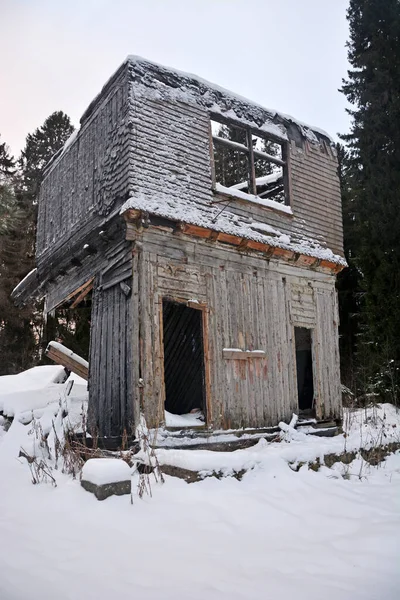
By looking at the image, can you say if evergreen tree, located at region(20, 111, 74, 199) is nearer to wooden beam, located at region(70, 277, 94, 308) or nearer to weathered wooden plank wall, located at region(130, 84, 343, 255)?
wooden beam, located at region(70, 277, 94, 308)

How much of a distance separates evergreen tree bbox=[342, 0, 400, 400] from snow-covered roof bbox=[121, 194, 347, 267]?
5.88m

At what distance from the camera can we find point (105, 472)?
5254mm

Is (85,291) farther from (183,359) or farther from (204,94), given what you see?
(204,94)

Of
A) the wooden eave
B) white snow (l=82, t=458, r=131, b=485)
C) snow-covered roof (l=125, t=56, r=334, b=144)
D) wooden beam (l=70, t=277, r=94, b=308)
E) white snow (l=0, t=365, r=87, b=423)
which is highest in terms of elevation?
snow-covered roof (l=125, t=56, r=334, b=144)

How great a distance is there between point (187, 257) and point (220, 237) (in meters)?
0.86

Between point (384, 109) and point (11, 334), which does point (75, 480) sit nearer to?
point (384, 109)

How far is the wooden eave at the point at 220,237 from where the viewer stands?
875cm

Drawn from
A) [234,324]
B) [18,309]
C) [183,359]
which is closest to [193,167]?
[234,324]

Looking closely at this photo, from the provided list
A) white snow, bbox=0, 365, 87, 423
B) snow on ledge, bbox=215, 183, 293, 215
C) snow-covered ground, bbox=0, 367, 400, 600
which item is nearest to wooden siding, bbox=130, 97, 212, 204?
snow on ledge, bbox=215, 183, 293, 215

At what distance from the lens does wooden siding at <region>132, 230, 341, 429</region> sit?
8711 millimetres

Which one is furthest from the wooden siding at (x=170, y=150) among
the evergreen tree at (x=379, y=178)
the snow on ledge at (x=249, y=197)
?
the evergreen tree at (x=379, y=178)

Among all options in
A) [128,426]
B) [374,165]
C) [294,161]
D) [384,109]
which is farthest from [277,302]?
[384,109]

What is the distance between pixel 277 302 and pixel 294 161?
11.6 ft

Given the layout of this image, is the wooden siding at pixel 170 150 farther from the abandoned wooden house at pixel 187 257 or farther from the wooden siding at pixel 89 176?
the wooden siding at pixel 89 176
